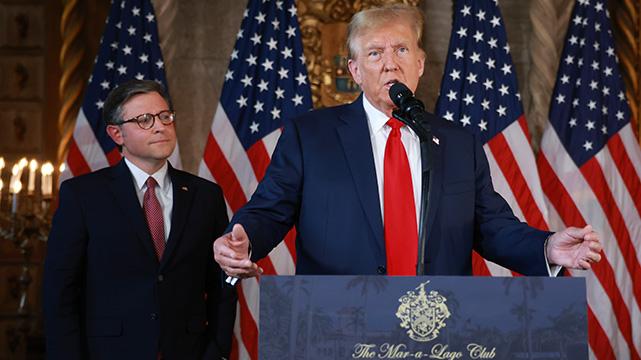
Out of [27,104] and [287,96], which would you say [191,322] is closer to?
[287,96]

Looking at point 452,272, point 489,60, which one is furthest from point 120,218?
point 489,60

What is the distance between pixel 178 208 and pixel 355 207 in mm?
1098

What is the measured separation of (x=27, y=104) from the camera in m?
5.60

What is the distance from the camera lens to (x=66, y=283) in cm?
329

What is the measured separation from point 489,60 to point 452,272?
2.91 metres

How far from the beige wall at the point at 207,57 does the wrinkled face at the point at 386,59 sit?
2.84 m

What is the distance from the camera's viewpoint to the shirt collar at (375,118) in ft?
9.24

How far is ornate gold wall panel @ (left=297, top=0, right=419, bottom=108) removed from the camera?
5.58 metres

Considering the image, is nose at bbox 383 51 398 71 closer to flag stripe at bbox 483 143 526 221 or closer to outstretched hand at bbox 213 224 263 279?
outstretched hand at bbox 213 224 263 279

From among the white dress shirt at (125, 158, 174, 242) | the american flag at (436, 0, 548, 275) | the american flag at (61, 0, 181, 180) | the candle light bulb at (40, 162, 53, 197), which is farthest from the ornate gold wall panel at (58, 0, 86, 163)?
the american flag at (436, 0, 548, 275)

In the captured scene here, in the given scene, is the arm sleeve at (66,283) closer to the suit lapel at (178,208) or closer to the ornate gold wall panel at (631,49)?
the suit lapel at (178,208)

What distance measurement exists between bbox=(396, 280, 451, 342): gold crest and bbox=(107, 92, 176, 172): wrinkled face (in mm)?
1861

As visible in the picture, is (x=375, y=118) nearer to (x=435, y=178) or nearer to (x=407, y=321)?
(x=435, y=178)

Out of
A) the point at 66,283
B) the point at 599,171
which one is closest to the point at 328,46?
the point at 599,171
